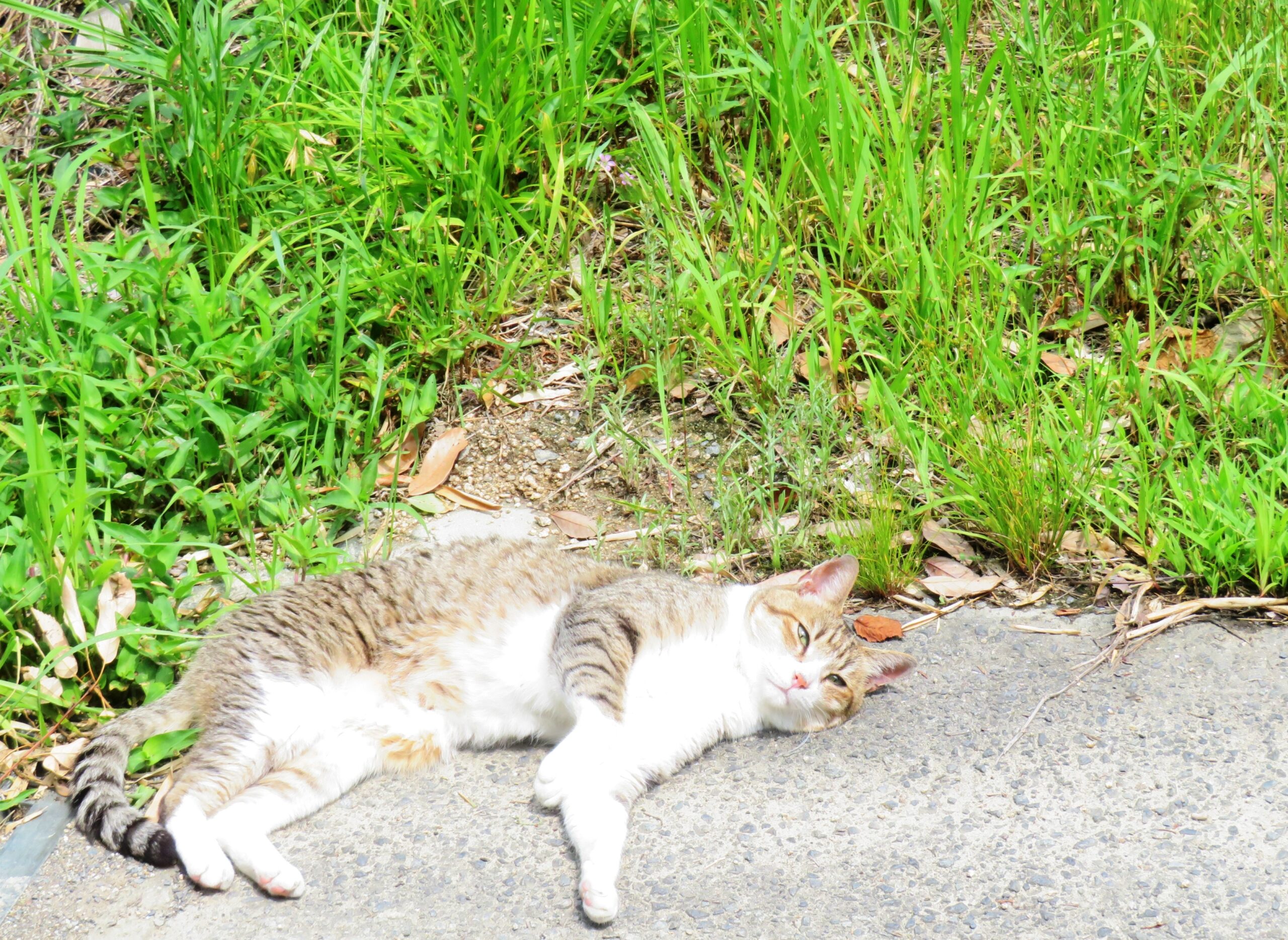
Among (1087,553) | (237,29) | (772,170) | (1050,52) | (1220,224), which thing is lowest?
(1087,553)

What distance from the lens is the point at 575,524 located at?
3699 mm

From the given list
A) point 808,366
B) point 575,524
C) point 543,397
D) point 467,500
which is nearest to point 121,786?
point 467,500

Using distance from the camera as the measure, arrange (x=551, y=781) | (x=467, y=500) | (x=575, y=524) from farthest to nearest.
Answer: (x=467, y=500), (x=575, y=524), (x=551, y=781)

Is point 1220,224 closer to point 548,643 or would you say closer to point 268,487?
point 548,643

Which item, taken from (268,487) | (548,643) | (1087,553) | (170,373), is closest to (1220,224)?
(1087,553)

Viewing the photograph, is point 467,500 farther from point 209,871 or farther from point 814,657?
point 209,871

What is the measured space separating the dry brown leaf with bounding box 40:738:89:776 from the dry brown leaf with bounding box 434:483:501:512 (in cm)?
136

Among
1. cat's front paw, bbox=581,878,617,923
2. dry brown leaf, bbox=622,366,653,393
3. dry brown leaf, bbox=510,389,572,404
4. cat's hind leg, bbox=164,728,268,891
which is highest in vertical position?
dry brown leaf, bbox=622,366,653,393

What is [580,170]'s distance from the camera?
4305 millimetres

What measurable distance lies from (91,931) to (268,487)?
1.49m

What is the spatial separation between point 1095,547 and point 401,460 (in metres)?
2.32

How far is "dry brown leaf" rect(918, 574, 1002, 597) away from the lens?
3355 mm

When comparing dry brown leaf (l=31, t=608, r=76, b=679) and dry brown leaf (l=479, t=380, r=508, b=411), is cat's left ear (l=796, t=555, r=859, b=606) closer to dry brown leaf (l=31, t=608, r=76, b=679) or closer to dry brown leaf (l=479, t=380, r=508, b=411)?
dry brown leaf (l=479, t=380, r=508, b=411)

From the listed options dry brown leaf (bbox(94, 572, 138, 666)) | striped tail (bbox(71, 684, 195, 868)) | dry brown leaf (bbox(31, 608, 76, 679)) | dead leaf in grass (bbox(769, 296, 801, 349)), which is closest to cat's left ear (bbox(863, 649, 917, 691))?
dead leaf in grass (bbox(769, 296, 801, 349))
